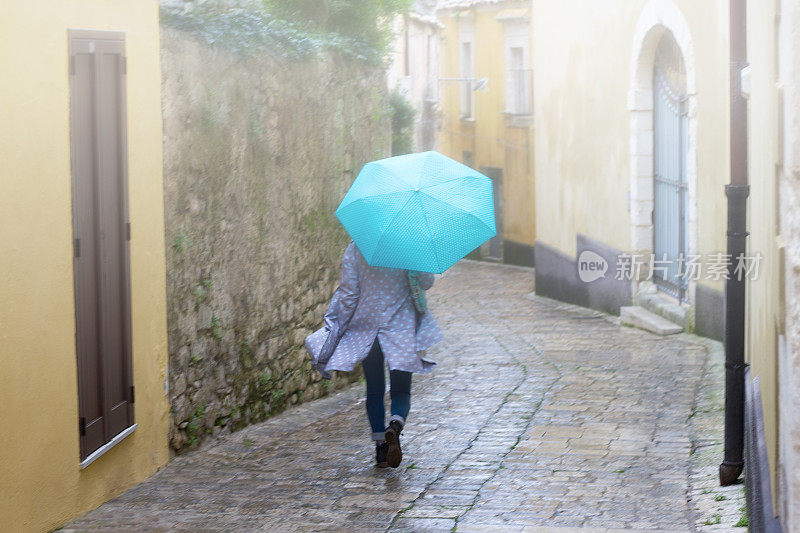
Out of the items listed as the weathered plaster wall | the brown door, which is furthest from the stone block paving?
the weathered plaster wall

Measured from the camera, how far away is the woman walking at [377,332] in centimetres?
623

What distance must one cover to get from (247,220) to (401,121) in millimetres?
7264

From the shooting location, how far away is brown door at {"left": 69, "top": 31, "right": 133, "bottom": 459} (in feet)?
17.9

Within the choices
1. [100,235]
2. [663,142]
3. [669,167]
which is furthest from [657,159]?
[100,235]

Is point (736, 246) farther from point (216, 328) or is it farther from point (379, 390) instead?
point (216, 328)

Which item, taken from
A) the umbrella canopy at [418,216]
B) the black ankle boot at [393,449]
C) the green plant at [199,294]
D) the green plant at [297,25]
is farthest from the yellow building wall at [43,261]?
the black ankle boot at [393,449]

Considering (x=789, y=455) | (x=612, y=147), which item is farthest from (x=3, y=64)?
(x=612, y=147)

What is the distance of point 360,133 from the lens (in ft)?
32.1

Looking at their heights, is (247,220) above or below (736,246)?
above

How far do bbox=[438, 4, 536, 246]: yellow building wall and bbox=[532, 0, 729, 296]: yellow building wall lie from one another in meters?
8.37

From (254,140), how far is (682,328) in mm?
5808

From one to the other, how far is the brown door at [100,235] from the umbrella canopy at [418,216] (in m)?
1.22

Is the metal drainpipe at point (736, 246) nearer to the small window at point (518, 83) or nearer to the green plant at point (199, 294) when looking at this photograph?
the green plant at point (199, 294)

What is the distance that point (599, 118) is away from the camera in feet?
48.7
